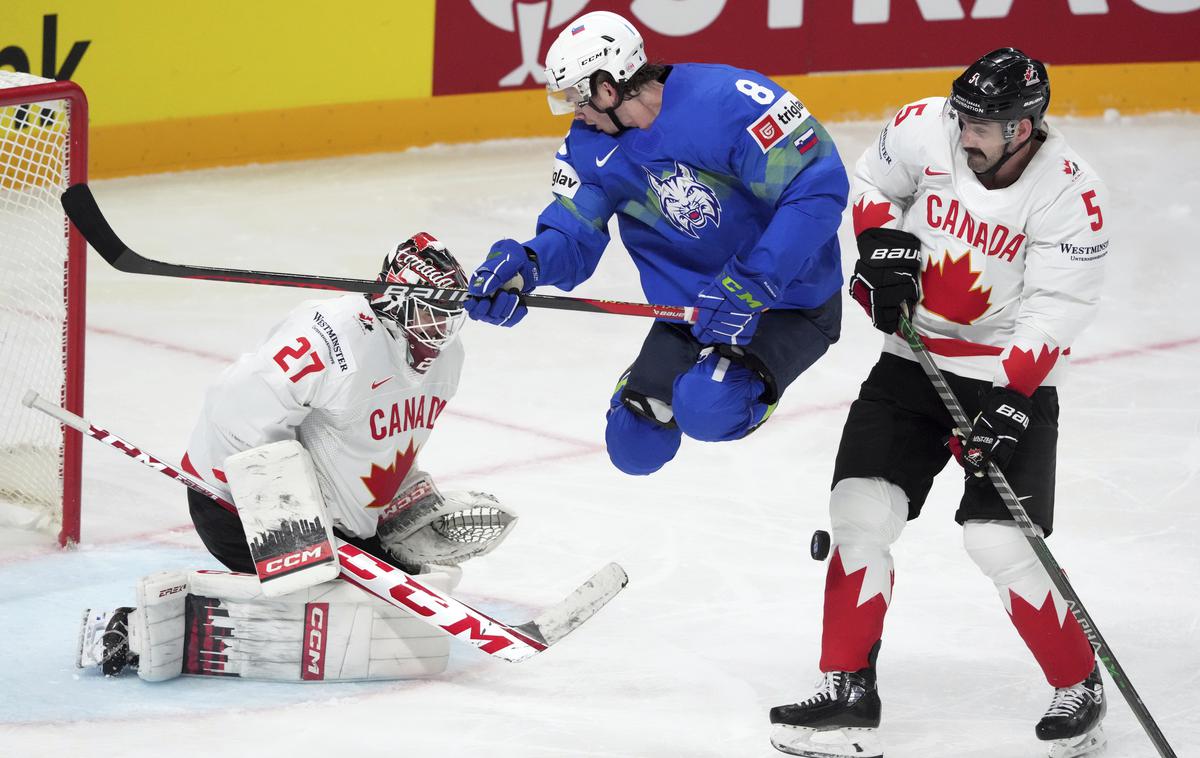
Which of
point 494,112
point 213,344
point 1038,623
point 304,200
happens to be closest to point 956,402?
point 1038,623

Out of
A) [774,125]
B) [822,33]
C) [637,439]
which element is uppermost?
[822,33]

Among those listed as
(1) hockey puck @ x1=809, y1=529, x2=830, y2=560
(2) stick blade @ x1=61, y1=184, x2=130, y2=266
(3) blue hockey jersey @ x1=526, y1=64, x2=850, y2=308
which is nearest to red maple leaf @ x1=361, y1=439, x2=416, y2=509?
(3) blue hockey jersey @ x1=526, y1=64, x2=850, y2=308

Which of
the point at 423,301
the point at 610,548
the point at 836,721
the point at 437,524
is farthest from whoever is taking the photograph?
the point at 610,548

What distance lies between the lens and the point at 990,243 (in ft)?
10.0

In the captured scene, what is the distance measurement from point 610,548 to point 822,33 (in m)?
5.04

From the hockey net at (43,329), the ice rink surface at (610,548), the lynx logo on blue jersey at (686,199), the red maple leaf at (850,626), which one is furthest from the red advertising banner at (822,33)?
the red maple leaf at (850,626)

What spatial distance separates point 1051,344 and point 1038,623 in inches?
19.8

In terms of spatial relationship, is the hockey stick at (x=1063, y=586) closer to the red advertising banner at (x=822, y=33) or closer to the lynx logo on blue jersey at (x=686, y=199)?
the lynx logo on blue jersey at (x=686, y=199)

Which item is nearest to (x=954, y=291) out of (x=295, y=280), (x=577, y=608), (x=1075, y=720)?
(x=1075, y=720)

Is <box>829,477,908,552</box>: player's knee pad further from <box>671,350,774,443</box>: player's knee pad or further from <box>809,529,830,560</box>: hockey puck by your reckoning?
<box>671,350,774,443</box>: player's knee pad

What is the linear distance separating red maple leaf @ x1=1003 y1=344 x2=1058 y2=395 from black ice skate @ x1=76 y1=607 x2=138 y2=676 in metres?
1.71

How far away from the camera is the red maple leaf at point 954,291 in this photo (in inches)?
122

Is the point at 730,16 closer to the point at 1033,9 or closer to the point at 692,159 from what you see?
the point at 1033,9

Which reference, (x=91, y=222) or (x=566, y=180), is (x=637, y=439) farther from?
(x=91, y=222)
